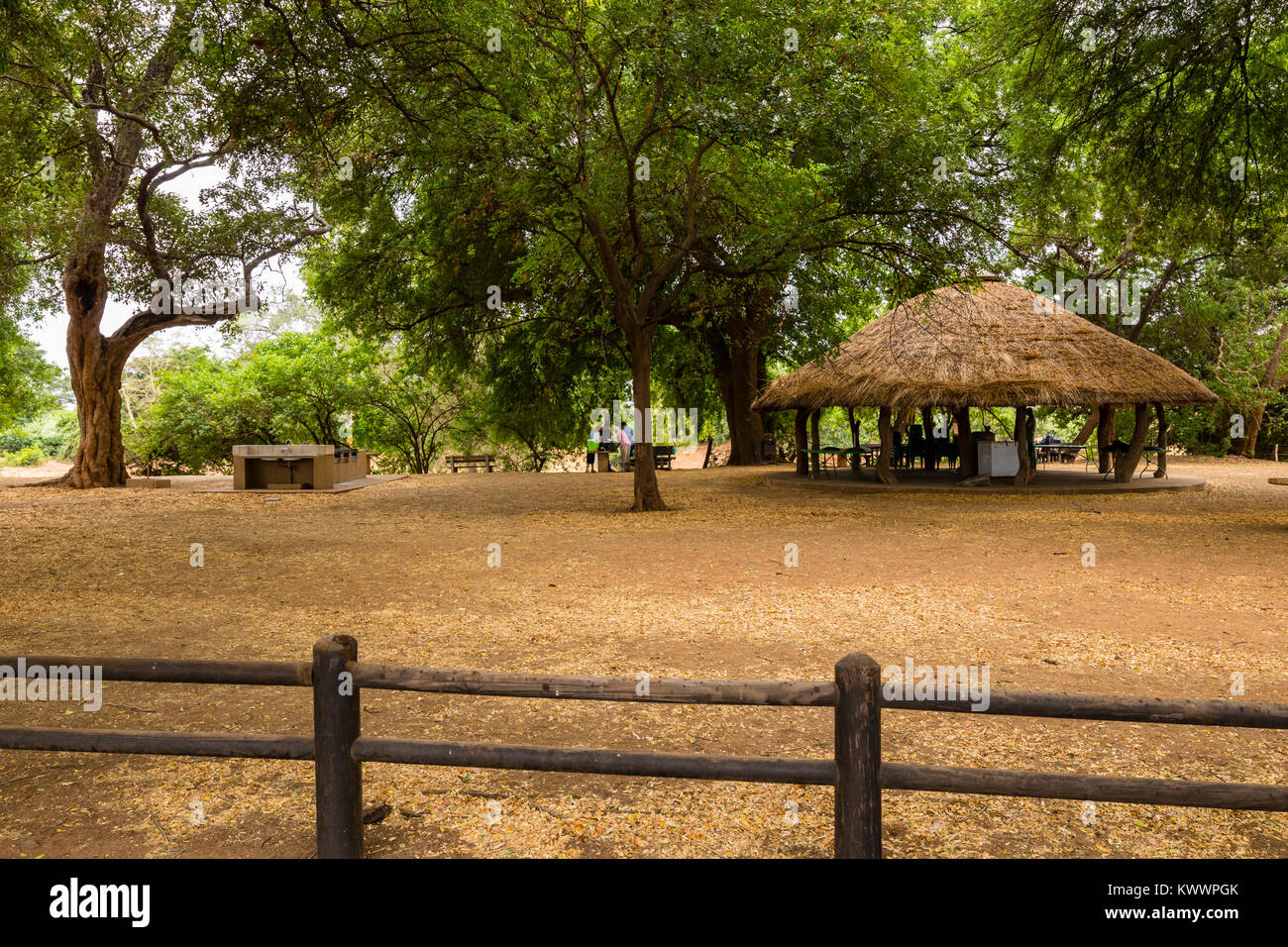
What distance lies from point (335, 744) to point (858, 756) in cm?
186

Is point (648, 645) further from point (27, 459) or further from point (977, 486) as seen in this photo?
point (27, 459)

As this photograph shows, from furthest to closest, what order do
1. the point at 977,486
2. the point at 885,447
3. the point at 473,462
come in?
1. the point at 473,462
2. the point at 885,447
3. the point at 977,486

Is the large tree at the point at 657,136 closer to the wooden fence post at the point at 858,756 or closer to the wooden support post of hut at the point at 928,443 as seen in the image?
the wooden support post of hut at the point at 928,443

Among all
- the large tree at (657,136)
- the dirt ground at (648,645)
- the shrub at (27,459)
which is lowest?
the dirt ground at (648,645)

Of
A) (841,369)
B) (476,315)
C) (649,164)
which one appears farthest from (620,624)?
(476,315)

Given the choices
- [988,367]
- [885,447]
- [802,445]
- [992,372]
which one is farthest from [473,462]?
[992,372]

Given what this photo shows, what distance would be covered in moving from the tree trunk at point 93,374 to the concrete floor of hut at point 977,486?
15221 millimetres

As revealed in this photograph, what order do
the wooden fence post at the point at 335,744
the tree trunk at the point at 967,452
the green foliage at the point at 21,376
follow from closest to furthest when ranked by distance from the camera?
the wooden fence post at the point at 335,744, the tree trunk at the point at 967,452, the green foliage at the point at 21,376

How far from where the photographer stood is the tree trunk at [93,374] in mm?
19078

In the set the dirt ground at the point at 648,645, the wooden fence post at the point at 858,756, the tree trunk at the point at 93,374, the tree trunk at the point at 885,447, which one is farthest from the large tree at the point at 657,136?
the wooden fence post at the point at 858,756

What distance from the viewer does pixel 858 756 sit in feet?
9.48

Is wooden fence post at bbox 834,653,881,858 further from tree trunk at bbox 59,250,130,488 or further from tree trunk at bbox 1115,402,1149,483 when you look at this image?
tree trunk at bbox 59,250,130,488

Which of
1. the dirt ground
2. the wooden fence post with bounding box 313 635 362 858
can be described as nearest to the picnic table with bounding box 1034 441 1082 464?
the dirt ground

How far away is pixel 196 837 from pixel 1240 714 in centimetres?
396
